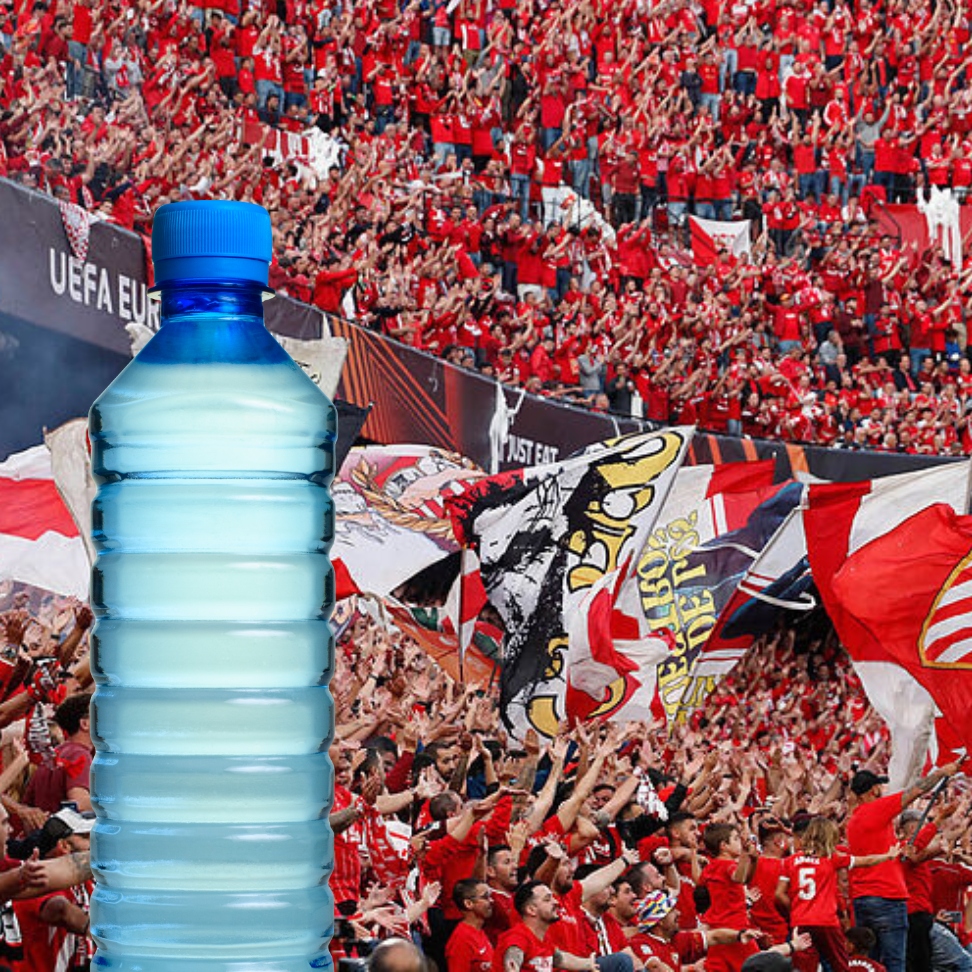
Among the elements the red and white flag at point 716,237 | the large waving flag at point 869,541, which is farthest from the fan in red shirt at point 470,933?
the red and white flag at point 716,237

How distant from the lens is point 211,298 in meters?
4.18

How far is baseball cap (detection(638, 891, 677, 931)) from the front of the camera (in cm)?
958

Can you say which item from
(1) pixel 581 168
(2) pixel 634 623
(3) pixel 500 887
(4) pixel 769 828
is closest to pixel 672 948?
(4) pixel 769 828

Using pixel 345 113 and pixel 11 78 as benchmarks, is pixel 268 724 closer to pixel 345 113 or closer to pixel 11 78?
pixel 11 78

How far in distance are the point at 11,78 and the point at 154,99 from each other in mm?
2975

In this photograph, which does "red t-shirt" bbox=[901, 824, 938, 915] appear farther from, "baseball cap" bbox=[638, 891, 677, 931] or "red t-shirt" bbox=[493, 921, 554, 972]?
"red t-shirt" bbox=[493, 921, 554, 972]

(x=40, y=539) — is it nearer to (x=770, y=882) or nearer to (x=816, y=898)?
(x=770, y=882)

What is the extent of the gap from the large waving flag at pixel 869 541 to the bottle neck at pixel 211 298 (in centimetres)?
788

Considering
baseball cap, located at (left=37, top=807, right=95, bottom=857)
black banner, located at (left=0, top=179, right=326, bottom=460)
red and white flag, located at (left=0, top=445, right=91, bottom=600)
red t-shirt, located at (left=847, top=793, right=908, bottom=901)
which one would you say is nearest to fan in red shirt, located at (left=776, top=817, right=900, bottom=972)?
red t-shirt, located at (left=847, top=793, right=908, bottom=901)

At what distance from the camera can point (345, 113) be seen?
76.5 feet

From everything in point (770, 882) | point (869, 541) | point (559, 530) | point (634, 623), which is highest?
point (559, 530)

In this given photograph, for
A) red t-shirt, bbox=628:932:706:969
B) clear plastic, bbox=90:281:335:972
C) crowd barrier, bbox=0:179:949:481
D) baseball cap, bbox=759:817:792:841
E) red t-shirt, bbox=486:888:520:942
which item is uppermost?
crowd barrier, bbox=0:179:949:481

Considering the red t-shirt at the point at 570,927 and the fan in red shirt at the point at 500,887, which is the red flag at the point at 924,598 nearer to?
the red t-shirt at the point at 570,927

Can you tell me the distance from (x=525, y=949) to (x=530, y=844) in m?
1.53
